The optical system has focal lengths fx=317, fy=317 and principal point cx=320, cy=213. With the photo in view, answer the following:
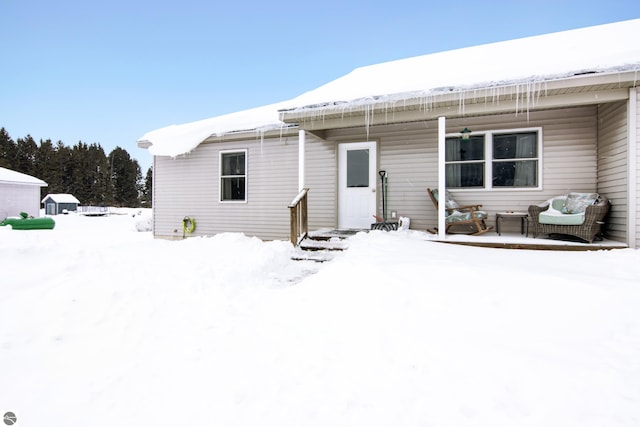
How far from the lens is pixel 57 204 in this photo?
31875 mm

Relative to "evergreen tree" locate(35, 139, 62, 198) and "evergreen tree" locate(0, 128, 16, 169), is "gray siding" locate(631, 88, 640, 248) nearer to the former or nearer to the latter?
"evergreen tree" locate(0, 128, 16, 169)

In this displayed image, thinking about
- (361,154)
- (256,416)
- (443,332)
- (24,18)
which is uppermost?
(24,18)

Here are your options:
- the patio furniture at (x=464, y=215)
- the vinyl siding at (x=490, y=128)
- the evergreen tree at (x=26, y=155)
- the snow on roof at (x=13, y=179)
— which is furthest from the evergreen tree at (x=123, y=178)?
the patio furniture at (x=464, y=215)

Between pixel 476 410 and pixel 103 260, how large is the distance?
4.43 m

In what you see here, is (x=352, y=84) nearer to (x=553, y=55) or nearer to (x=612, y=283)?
(x=553, y=55)

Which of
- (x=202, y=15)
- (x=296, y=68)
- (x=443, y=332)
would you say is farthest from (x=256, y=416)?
(x=296, y=68)

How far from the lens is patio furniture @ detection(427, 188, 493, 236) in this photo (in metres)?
5.54

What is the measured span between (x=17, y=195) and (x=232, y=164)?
16273 mm

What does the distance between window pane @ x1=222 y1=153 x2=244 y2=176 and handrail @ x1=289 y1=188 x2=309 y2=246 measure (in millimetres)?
2880

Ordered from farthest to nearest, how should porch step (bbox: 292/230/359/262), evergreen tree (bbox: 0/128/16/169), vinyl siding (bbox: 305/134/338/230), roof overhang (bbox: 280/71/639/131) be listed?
evergreen tree (bbox: 0/128/16/169) < vinyl siding (bbox: 305/134/338/230) < porch step (bbox: 292/230/359/262) < roof overhang (bbox: 280/71/639/131)

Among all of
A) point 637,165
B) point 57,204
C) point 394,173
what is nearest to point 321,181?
point 394,173

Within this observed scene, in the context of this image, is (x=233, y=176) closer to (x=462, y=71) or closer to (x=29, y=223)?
(x=462, y=71)

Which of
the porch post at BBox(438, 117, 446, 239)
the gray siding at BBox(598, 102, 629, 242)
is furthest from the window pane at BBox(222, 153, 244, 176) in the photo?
the gray siding at BBox(598, 102, 629, 242)

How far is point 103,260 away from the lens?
4.12m
